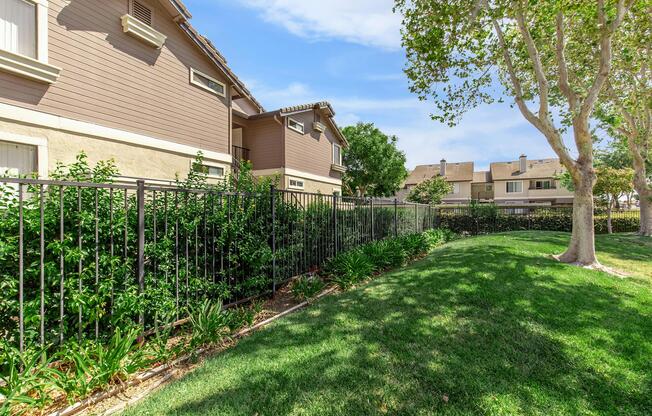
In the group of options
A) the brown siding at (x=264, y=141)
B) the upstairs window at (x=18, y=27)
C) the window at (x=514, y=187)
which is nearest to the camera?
the upstairs window at (x=18, y=27)

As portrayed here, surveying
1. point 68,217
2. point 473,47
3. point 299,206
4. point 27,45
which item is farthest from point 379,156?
point 68,217

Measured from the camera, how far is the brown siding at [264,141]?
15.3 metres

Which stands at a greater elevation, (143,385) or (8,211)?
(8,211)

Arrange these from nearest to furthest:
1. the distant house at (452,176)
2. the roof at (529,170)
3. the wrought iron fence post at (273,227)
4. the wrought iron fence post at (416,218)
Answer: the wrought iron fence post at (273,227), the wrought iron fence post at (416,218), the roof at (529,170), the distant house at (452,176)

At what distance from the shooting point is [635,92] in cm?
1179

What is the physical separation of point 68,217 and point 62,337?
4.19 feet

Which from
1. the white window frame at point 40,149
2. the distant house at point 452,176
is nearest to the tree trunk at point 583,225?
the white window frame at point 40,149

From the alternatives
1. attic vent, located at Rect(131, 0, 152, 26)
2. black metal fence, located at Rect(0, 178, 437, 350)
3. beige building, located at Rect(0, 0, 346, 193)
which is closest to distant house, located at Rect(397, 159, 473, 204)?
beige building, located at Rect(0, 0, 346, 193)

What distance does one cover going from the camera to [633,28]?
9.43 meters

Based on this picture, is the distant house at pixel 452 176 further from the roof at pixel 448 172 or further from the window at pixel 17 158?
the window at pixel 17 158

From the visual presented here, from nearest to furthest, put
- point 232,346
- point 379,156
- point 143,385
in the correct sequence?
point 143,385, point 232,346, point 379,156

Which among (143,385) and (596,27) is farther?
(596,27)

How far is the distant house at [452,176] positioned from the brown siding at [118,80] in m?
32.8

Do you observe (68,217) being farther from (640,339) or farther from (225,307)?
(640,339)
